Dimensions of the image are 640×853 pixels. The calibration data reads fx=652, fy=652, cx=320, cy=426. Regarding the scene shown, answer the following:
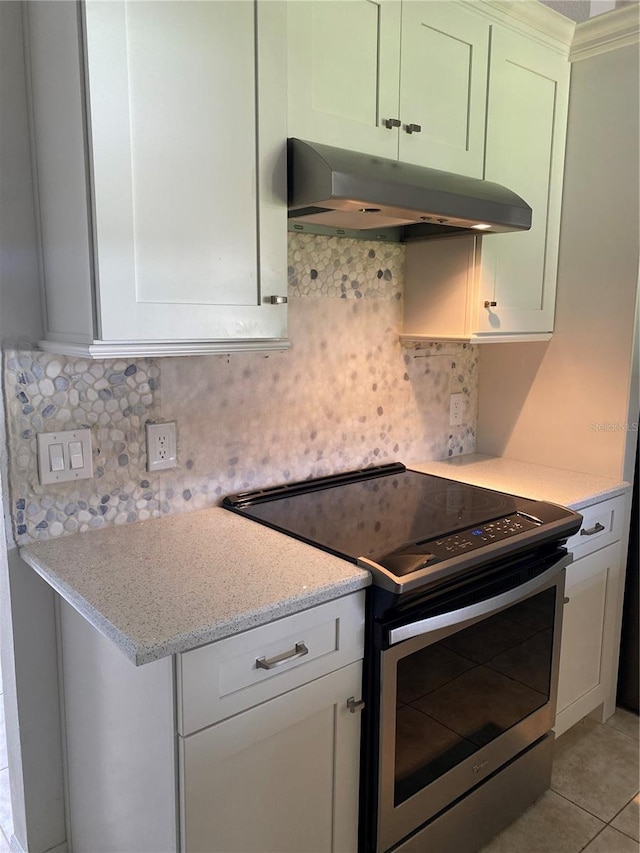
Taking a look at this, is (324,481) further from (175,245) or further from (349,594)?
(175,245)

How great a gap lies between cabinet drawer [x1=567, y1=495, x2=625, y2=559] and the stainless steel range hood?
0.90 m

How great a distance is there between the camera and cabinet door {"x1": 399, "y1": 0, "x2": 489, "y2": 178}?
65.1 inches

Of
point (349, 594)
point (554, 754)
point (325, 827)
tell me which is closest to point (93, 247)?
point (349, 594)

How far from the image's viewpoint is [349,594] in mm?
1343

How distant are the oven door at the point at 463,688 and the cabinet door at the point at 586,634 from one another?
0.17 metres

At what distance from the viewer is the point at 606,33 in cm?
203

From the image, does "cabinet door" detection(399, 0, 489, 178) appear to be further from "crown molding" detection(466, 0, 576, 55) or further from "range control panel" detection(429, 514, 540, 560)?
"range control panel" detection(429, 514, 540, 560)

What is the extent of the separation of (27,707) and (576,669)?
164 cm

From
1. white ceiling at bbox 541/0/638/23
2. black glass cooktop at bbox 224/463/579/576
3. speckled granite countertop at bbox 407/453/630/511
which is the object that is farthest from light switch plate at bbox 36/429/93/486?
white ceiling at bbox 541/0/638/23

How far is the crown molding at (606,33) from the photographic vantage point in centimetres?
195

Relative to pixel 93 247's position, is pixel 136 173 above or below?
above

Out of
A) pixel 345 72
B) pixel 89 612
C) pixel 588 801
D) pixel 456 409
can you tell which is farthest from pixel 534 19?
pixel 588 801

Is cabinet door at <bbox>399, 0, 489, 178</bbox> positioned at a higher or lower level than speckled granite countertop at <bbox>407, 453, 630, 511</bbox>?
higher

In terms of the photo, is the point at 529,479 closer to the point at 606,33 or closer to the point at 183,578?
the point at 183,578
